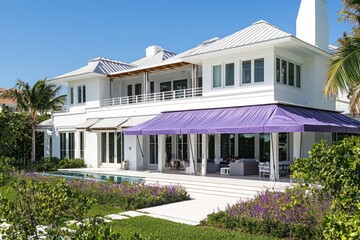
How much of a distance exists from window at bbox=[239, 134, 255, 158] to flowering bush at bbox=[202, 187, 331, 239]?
42.6 ft

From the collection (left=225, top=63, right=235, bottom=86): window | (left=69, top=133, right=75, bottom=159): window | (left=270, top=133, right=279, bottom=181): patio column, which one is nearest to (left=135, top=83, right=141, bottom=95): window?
(left=69, top=133, right=75, bottom=159): window

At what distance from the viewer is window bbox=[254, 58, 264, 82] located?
22484 mm

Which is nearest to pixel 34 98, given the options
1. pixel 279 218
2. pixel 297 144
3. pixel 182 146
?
→ pixel 182 146

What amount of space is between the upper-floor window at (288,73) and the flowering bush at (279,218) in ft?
37.4

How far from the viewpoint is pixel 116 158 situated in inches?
1241

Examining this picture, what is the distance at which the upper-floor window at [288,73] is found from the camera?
2256 centimetres

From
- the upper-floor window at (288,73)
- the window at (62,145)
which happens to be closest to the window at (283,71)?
the upper-floor window at (288,73)

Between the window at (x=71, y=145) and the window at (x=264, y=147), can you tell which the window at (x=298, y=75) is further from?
the window at (x=71, y=145)

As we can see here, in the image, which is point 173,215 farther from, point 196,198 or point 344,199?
point 344,199

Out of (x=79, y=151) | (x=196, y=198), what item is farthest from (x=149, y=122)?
(x=79, y=151)

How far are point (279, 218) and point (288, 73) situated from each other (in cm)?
1441

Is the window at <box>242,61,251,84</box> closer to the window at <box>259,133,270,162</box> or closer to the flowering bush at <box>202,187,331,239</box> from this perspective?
the window at <box>259,133,270,162</box>

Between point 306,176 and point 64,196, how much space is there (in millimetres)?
3902

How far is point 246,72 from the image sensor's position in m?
23.1
